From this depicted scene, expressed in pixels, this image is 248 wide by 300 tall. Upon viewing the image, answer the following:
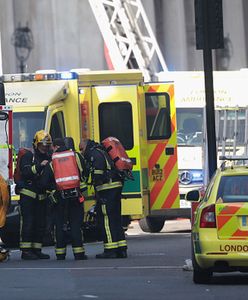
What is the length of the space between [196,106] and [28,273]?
29.8ft

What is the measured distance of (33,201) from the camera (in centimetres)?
1648

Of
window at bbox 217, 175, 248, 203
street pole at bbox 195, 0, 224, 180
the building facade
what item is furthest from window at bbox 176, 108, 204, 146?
window at bbox 217, 175, 248, 203

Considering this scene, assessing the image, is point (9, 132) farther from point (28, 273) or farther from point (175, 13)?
point (175, 13)

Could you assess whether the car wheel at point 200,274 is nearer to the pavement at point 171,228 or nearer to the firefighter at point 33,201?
the firefighter at point 33,201

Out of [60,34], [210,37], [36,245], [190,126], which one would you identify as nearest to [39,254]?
[36,245]

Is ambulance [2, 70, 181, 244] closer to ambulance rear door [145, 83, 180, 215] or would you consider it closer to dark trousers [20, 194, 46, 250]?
ambulance rear door [145, 83, 180, 215]

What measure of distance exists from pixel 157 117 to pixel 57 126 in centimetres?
201

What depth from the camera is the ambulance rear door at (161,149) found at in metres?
20.1

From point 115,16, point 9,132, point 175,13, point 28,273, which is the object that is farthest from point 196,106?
point 175,13

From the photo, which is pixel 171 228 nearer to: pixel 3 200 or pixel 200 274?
pixel 3 200

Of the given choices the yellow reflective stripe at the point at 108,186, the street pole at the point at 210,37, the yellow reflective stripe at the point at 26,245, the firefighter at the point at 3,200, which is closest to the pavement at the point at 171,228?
the yellow reflective stripe at the point at 26,245

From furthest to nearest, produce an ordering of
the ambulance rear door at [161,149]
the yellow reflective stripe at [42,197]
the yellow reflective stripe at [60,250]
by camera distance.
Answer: the ambulance rear door at [161,149], the yellow reflective stripe at [42,197], the yellow reflective stripe at [60,250]

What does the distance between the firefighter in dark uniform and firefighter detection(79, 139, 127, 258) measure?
217 millimetres

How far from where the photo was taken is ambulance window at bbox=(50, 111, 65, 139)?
18797 mm
